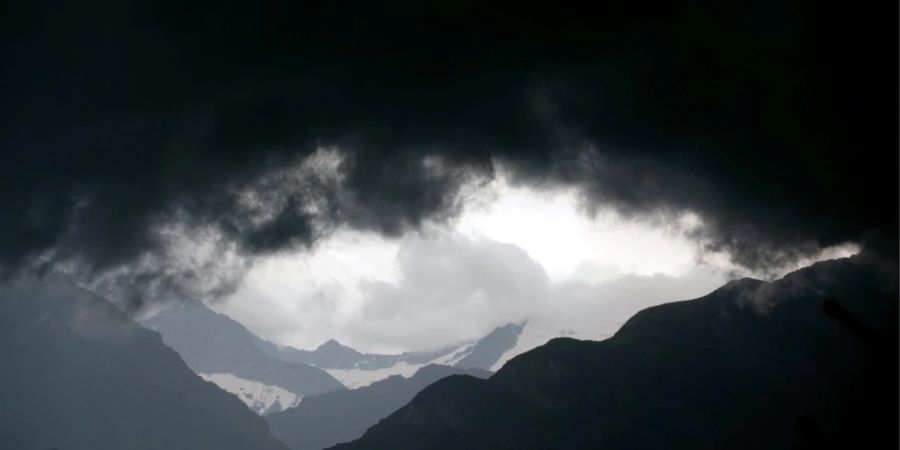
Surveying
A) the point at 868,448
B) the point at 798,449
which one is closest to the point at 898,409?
the point at 798,449

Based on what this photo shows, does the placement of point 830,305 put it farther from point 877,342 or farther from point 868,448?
point 868,448

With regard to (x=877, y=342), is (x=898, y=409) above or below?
below

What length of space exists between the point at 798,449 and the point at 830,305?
16092 millimetres

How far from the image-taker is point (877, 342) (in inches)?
1028

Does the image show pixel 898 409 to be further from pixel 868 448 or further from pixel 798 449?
pixel 868 448

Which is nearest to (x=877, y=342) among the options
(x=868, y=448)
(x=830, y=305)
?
(x=830, y=305)

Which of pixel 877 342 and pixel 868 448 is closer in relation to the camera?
pixel 877 342

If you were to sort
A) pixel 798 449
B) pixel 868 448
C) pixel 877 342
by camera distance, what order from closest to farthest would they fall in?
1. pixel 877 342
2. pixel 798 449
3. pixel 868 448

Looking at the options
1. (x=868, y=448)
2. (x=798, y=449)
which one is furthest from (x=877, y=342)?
(x=868, y=448)

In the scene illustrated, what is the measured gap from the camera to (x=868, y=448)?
185 metres

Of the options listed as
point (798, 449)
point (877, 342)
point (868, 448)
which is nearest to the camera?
point (877, 342)

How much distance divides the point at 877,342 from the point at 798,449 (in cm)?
1603

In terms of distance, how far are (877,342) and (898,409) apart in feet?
11.3

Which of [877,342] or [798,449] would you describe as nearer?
[877,342]
